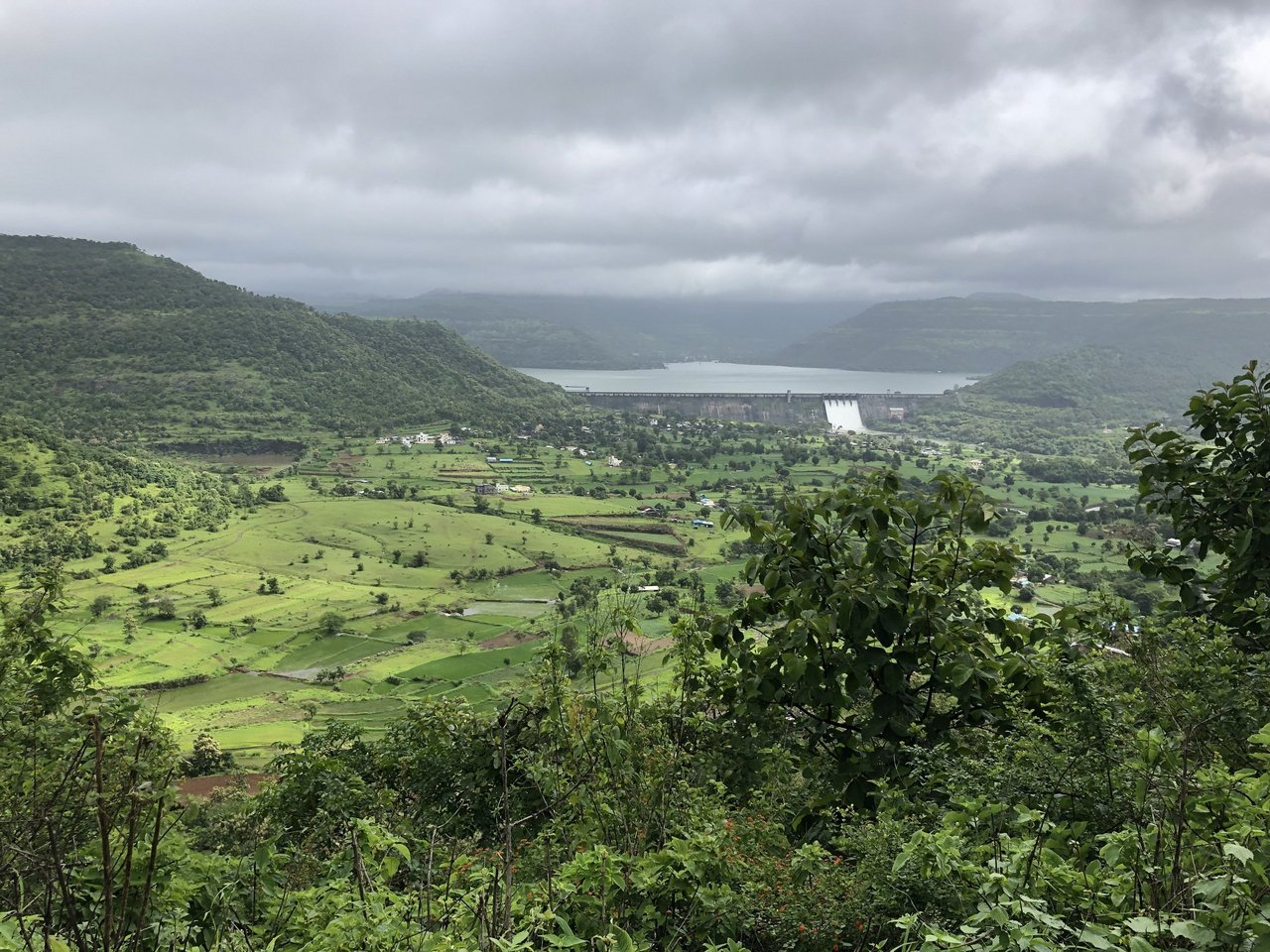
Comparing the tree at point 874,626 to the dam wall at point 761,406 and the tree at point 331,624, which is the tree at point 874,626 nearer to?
the tree at point 331,624

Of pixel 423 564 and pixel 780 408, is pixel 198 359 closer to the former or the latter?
pixel 423 564

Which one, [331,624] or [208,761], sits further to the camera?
[331,624]

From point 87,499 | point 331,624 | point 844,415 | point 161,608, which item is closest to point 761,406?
point 844,415

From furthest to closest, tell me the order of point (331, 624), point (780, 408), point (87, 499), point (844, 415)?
point (844, 415) → point (780, 408) → point (87, 499) → point (331, 624)

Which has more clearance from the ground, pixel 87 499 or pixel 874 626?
pixel 874 626

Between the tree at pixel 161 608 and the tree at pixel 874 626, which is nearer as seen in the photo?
the tree at pixel 874 626

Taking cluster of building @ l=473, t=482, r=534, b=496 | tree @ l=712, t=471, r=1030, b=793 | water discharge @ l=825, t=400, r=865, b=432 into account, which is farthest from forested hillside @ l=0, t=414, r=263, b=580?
water discharge @ l=825, t=400, r=865, b=432

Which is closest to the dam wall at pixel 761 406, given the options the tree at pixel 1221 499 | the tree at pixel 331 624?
the tree at pixel 331 624

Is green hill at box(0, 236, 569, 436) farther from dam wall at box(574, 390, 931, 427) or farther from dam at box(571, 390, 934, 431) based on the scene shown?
dam at box(571, 390, 934, 431)
